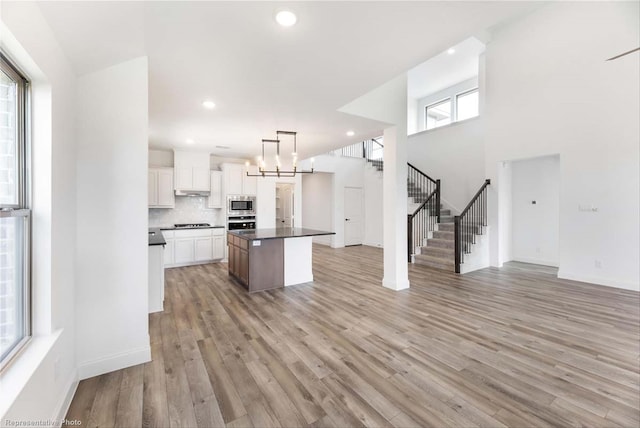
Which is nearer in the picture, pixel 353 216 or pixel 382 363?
pixel 382 363

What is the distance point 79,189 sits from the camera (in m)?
2.11

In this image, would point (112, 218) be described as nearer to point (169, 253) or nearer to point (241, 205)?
point (169, 253)

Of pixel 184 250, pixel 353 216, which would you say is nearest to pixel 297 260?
pixel 184 250

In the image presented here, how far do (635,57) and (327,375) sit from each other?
21.1 feet

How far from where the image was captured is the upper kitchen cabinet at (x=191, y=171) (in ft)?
20.0

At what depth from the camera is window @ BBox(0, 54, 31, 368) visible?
4.55 feet

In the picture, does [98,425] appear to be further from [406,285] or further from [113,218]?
[406,285]

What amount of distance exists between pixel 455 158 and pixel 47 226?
7942 mm

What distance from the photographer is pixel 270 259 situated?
447 cm

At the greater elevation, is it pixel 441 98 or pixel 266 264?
pixel 441 98

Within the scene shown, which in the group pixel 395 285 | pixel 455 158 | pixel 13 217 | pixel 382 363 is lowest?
pixel 382 363

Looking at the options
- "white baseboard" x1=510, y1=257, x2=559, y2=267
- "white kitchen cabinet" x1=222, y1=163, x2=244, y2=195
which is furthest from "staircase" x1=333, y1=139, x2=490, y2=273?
"white kitchen cabinet" x1=222, y1=163, x2=244, y2=195

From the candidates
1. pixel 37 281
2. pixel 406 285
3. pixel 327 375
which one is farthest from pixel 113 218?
pixel 406 285

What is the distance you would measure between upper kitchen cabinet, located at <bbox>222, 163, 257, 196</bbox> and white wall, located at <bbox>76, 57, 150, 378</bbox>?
4280 millimetres
